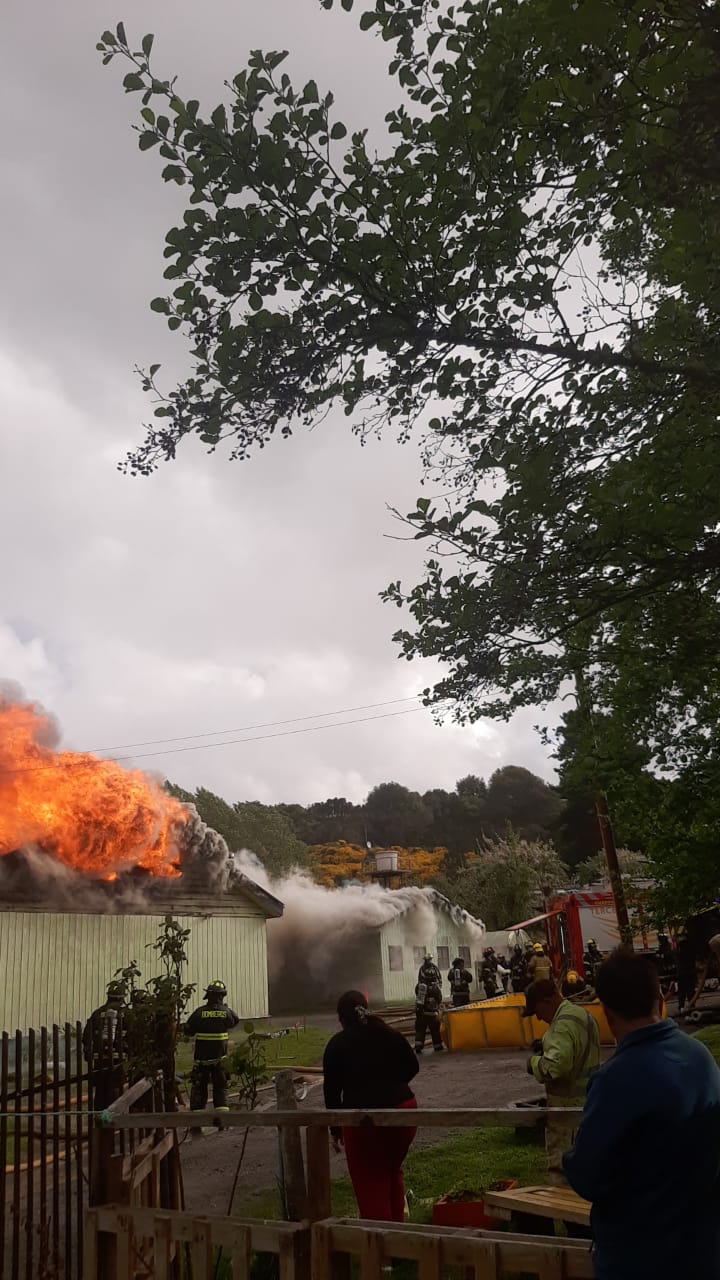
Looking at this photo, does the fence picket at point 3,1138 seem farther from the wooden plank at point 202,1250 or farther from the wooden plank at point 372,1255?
the wooden plank at point 372,1255

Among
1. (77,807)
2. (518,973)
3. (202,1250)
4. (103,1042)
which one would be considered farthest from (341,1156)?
(518,973)

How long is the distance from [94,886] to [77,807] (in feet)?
6.57

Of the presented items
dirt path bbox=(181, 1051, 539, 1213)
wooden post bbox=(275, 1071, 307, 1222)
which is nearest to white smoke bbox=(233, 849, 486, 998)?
dirt path bbox=(181, 1051, 539, 1213)

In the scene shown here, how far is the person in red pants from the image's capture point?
506cm

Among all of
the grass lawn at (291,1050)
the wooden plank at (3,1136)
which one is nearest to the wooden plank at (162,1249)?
the wooden plank at (3,1136)

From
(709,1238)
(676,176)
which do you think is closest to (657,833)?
(676,176)

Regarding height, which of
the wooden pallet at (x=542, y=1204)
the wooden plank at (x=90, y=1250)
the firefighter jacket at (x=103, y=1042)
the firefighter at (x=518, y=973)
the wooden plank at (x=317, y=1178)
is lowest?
the firefighter at (x=518, y=973)

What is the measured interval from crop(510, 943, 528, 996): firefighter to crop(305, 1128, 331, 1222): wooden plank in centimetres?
1780

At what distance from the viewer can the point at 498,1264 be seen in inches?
117

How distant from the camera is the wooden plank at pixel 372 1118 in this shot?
10.5 feet

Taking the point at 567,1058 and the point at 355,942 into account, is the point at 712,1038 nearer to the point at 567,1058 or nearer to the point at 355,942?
the point at 567,1058

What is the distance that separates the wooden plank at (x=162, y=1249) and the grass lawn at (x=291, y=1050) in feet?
34.9

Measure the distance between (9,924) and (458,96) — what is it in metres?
19.1

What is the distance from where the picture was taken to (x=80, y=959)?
2091 centimetres
